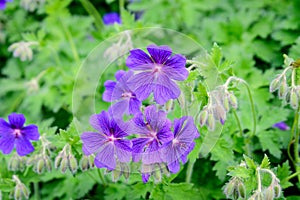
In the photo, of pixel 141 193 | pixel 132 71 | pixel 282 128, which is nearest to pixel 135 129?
pixel 132 71

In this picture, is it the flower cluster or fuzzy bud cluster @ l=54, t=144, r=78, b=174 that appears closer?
the flower cluster

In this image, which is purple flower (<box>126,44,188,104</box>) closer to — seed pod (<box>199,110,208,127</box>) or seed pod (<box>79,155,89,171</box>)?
seed pod (<box>199,110,208,127</box>)

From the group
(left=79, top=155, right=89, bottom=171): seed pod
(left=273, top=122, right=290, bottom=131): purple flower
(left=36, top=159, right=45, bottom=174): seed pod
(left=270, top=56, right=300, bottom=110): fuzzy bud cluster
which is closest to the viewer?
(left=270, top=56, right=300, bottom=110): fuzzy bud cluster

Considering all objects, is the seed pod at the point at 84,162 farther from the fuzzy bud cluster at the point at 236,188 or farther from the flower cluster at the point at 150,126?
the fuzzy bud cluster at the point at 236,188

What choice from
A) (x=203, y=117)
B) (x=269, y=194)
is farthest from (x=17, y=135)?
(x=269, y=194)

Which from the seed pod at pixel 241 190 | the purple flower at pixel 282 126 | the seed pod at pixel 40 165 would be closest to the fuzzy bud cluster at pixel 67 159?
the seed pod at pixel 40 165

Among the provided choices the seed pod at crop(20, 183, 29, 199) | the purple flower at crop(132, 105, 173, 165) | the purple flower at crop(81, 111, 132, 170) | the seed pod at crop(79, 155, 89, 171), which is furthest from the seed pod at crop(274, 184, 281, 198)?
the seed pod at crop(20, 183, 29, 199)

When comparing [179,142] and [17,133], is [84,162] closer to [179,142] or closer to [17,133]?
[17,133]
